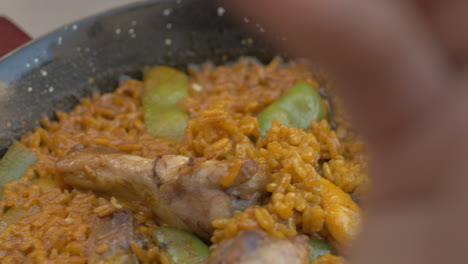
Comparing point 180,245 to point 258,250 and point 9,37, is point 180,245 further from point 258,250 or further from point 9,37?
point 9,37

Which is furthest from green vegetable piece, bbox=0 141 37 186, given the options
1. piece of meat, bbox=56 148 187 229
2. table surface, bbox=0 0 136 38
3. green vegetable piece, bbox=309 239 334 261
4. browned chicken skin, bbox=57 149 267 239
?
table surface, bbox=0 0 136 38

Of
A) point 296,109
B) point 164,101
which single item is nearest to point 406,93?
point 296,109

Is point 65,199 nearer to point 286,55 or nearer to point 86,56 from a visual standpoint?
point 86,56

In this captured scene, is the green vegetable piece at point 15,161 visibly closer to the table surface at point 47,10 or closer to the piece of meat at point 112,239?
the piece of meat at point 112,239

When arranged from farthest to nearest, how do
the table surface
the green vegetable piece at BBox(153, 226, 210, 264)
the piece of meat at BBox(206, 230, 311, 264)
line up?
the table surface, the green vegetable piece at BBox(153, 226, 210, 264), the piece of meat at BBox(206, 230, 311, 264)

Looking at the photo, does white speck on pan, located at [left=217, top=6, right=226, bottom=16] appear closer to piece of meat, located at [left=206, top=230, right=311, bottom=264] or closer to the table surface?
piece of meat, located at [left=206, top=230, right=311, bottom=264]

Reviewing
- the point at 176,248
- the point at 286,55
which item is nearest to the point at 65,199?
the point at 176,248

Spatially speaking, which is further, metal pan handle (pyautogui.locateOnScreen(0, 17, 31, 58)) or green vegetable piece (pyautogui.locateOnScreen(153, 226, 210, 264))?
metal pan handle (pyautogui.locateOnScreen(0, 17, 31, 58))
